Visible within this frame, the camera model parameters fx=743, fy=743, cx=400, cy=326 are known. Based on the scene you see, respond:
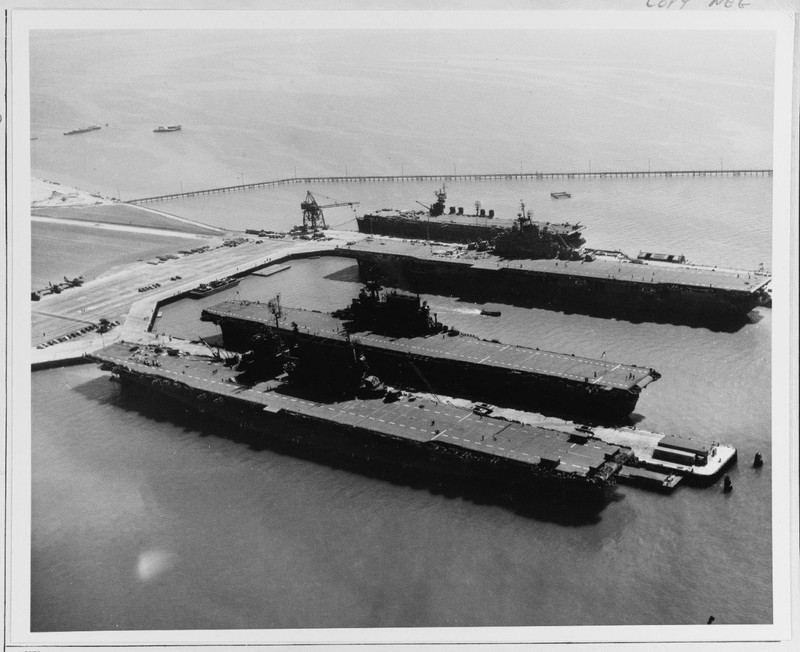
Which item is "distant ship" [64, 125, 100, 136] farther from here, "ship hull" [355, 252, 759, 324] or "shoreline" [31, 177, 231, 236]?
"ship hull" [355, 252, 759, 324]

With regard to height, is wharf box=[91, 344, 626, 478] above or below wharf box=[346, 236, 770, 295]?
below

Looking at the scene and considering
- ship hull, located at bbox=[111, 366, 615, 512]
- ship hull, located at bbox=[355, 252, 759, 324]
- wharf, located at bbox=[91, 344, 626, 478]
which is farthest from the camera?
ship hull, located at bbox=[355, 252, 759, 324]

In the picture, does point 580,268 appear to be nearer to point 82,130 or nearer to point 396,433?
point 396,433

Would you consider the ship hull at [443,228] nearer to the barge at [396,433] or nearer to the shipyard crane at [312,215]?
the shipyard crane at [312,215]

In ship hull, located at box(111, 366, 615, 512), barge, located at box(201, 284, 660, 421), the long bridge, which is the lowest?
ship hull, located at box(111, 366, 615, 512)

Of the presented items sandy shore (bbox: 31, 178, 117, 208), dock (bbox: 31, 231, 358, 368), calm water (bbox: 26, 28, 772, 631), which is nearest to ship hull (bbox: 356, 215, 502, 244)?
dock (bbox: 31, 231, 358, 368)

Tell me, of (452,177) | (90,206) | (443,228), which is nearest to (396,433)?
(443,228)

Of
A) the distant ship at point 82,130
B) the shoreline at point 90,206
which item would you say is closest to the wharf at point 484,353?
the distant ship at point 82,130
